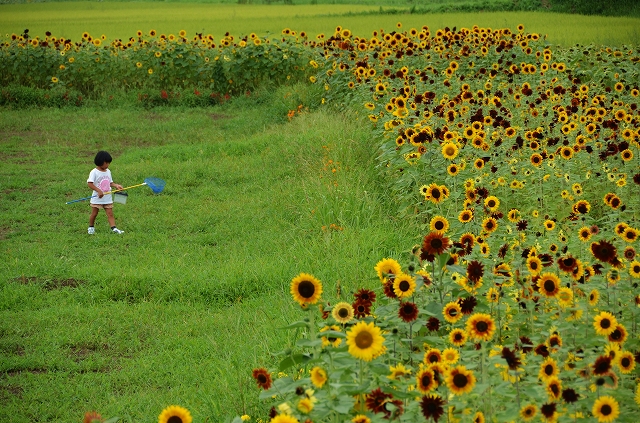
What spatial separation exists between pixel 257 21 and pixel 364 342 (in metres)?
24.9

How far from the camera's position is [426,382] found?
241 cm

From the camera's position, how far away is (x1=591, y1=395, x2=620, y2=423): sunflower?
2.26 metres

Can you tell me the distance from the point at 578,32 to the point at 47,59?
37.2ft

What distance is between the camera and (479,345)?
9.32 feet

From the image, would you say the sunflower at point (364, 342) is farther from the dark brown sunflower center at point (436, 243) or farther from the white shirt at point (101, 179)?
the white shirt at point (101, 179)

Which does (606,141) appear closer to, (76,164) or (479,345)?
(479,345)

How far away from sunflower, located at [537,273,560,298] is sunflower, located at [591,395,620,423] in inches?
25.0

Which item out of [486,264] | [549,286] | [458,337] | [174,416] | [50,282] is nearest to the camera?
[174,416]

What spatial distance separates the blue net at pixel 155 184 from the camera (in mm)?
8133

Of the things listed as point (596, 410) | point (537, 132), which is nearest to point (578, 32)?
point (537, 132)

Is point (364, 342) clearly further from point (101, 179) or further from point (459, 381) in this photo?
point (101, 179)

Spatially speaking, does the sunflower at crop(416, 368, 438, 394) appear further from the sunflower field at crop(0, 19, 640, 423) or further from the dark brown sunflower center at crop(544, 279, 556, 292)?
the dark brown sunflower center at crop(544, 279, 556, 292)

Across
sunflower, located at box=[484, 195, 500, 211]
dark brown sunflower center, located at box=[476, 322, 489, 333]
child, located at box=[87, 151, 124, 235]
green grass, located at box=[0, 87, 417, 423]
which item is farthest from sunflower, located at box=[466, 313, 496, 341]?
child, located at box=[87, 151, 124, 235]

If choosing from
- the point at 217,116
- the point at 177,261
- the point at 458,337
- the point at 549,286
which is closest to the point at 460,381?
the point at 458,337
